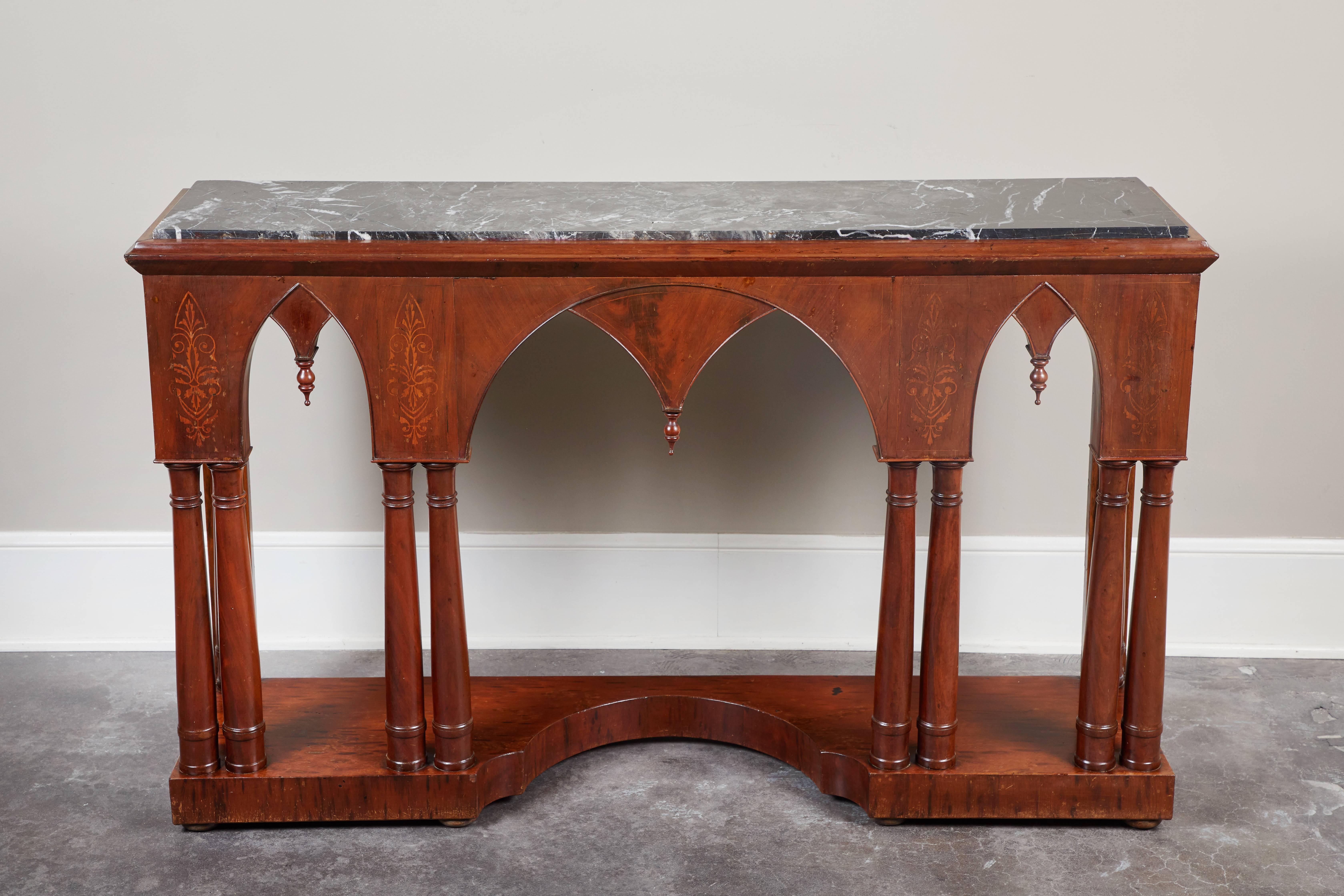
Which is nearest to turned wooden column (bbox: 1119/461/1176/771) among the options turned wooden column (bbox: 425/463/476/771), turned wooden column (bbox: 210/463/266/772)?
turned wooden column (bbox: 425/463/476/771)

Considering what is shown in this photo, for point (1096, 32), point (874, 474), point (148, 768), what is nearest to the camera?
point (148, 768)

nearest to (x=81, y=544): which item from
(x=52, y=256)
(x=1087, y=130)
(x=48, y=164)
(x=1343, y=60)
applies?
(x=52, y=256)

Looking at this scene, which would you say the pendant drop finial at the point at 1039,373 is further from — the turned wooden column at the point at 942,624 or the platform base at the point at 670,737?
the platform base at the point at 670,737

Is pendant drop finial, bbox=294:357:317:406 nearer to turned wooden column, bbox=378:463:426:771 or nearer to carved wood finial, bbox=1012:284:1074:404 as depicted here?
turned wooden column, bbox=378:463:426:771

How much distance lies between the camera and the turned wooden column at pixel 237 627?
6.73 ft

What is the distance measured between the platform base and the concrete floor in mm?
44

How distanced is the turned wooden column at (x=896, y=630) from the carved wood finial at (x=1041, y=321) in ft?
0.86

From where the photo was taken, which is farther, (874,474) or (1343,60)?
(874,474)

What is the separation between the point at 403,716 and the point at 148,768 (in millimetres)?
644

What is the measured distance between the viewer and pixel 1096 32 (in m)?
2.74

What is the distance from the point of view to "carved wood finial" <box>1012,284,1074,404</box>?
6.50ft

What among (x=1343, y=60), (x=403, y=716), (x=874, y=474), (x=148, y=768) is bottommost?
(x=148, y=768)

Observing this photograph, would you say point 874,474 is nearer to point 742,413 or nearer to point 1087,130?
point 742,413

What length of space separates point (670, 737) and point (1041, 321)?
3.81 ft
